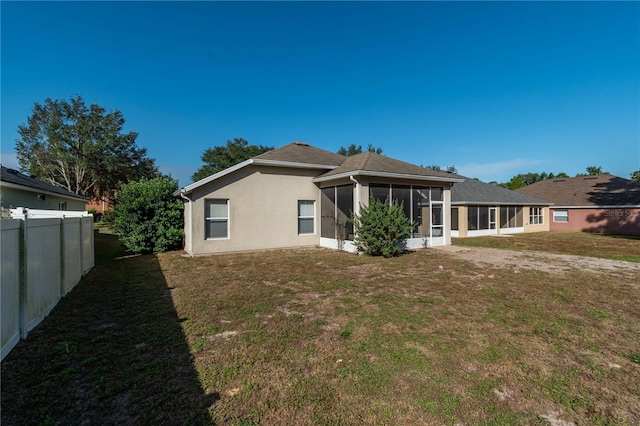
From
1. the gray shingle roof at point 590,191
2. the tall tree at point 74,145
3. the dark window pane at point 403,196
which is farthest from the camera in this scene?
the tall tree at point 74,145

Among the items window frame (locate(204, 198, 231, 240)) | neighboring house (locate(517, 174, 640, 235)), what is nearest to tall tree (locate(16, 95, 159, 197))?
window frame (locate(204, 198, 231, 240))

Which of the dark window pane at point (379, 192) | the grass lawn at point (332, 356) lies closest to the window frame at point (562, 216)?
the dark window pane at point (379, 192)

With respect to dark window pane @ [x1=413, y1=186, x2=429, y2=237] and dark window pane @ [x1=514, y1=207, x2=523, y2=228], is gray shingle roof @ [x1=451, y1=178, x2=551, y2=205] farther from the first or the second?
dark window pane @ [x1=413, y1=186, x2=429, y2=237]

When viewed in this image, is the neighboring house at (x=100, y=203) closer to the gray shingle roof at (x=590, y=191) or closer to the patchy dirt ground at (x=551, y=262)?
the patchy dirt ground at (x=551, y=262)

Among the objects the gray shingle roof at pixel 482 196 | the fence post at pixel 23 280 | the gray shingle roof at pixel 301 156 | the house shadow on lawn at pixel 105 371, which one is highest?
the gray shingle roof at pixel 301 156

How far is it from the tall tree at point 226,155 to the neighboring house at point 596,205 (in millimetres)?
37186

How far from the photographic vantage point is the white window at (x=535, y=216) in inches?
950

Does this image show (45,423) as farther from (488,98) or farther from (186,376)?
(488,98)

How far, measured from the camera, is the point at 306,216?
13.1m

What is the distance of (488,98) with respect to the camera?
1852 centimetres

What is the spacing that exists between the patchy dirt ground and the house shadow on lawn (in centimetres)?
885

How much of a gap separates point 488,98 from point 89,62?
23789 millimetres

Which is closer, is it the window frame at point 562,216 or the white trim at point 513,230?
the white trim at point 513,230

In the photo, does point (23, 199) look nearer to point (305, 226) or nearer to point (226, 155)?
point (305, 226)
